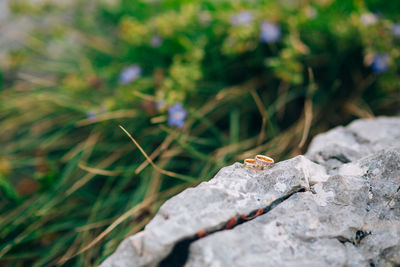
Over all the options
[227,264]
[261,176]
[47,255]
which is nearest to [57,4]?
[47,255]

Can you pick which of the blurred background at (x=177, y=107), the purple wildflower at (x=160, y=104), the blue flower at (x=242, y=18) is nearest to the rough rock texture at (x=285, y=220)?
the blurred background at (x=177, y=107)

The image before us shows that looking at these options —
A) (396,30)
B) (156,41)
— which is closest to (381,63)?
(396,30)

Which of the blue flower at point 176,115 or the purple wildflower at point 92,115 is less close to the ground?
the blue flower at point 176,115

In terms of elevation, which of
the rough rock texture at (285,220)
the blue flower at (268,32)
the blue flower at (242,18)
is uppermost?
the blue flower at (242,18)

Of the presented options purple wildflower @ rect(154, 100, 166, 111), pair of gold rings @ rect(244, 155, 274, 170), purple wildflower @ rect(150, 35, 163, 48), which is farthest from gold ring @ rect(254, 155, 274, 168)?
purple wildflower @ rect(150, 35, 163, 48)

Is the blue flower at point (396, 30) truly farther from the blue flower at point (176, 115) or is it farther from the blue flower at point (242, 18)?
the blue flower at point (176, 115)

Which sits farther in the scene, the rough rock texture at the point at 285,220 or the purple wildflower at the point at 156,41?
the purple wildflower at the point at 156,41

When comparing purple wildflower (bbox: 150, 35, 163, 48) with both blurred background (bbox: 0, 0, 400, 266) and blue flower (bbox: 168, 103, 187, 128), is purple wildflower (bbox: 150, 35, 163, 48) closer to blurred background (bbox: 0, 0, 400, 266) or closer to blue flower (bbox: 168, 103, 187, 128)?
blurred background (bbox: 0, 0, 400, 266)

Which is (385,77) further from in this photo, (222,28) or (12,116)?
(12,116)
